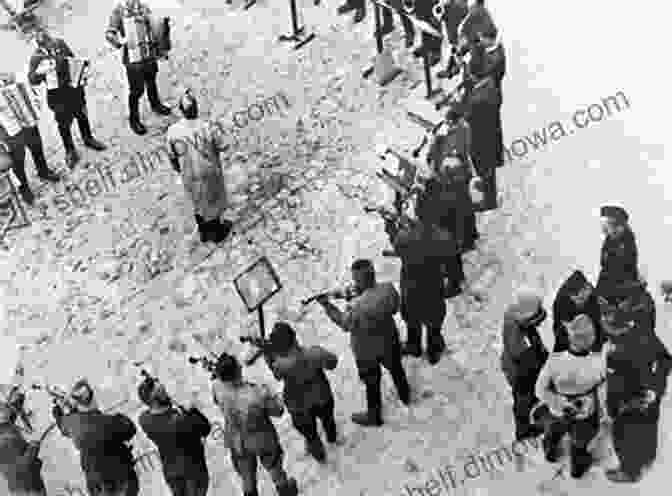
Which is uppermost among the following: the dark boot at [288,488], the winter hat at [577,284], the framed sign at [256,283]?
the framed sign at [256,283]

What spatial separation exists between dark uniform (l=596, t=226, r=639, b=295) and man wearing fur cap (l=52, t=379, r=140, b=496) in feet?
14.6

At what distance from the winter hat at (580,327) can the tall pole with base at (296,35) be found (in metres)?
8.27

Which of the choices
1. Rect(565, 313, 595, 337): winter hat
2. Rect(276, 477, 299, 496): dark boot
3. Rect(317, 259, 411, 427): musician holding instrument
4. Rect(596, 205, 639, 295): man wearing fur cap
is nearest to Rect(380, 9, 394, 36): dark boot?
Rect(596, 205, 639, 295): man wearing fur cap

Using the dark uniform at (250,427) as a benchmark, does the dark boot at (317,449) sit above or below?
below

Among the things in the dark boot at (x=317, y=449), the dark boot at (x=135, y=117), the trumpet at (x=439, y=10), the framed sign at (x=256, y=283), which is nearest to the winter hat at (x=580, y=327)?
the dark boot at (x=317, y=449)

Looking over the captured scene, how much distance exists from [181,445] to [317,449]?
136cm

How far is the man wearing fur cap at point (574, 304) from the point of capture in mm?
8664

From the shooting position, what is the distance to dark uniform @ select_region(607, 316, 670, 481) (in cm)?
812

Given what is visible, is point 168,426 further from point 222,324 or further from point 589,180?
point 589,180

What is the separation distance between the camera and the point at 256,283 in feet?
31.1

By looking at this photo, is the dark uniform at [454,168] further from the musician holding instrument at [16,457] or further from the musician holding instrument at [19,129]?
the musician holding instrument at [19,129]

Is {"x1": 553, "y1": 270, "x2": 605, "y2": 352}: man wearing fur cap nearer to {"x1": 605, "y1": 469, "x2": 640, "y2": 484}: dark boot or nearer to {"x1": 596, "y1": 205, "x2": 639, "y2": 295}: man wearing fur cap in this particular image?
{"x1": 596, "y1": 205, "x2": 639, "y2": 295}: man wearing fur cap

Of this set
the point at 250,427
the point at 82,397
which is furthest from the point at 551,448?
the point at 82,397

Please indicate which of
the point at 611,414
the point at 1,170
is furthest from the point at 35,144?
the point at 611,414
